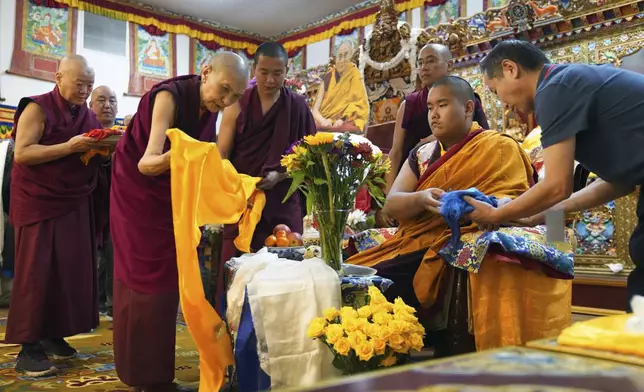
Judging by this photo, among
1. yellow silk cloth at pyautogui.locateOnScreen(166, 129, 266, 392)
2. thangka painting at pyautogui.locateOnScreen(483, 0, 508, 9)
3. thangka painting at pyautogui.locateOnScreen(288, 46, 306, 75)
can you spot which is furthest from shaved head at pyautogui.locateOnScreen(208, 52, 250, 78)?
thangka painting at pyautogui.locateOnScreen(288, 46, 306, 75)

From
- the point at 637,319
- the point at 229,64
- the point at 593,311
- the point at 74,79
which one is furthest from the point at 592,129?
the point at 593,311

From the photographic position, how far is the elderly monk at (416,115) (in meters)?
3.33

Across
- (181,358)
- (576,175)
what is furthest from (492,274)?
(181,358)

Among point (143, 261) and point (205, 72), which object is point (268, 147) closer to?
point (205, 72)

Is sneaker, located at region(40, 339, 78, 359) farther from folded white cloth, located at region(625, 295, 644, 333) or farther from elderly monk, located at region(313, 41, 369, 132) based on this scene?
elderly monk, located at region(313, 41, 369, 132)

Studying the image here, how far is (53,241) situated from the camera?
2.88 meters

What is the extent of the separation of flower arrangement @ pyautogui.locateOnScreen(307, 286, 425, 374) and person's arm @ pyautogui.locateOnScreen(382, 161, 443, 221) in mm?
539

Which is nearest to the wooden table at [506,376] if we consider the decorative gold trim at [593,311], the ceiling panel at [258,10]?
the decorative gold trim at [593,311]

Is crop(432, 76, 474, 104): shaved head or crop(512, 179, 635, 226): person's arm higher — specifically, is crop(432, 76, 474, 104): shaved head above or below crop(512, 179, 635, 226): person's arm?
above

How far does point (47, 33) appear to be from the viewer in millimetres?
8109

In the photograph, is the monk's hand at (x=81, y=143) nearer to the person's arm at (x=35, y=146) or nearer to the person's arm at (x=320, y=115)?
the person's arm at (x=35, y=146)

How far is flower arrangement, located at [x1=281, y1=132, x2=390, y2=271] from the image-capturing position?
1911 millimetres

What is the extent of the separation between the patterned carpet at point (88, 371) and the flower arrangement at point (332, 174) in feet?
2.94

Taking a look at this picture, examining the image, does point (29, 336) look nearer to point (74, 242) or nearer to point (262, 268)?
point (74, 242)
